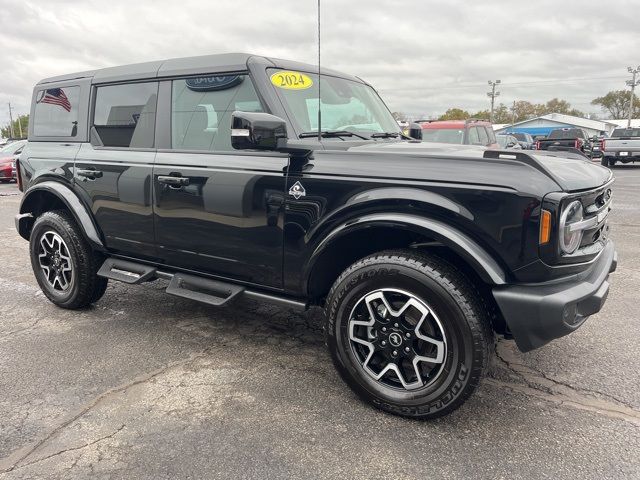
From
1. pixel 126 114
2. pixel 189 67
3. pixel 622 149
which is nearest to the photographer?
pixel 189 67

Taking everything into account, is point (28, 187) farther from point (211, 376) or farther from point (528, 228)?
point (528, 228)

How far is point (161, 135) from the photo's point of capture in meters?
3.57

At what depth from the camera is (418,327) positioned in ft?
8.38

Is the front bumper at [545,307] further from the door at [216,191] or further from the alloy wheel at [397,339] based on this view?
the door at [216,191]

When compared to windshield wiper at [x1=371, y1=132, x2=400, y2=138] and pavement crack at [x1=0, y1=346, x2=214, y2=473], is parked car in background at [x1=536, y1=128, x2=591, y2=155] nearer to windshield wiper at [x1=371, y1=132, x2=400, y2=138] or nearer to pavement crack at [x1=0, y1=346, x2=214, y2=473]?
windshield wiper at [x1=371, y1=132, x2=400, y2=138]

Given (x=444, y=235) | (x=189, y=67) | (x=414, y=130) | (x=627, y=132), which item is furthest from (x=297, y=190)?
(x=627, y=132)

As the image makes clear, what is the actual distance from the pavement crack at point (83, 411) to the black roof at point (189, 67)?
6.39 ft

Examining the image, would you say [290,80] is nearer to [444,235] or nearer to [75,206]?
[444,235]

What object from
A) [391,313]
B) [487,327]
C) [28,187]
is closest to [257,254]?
[391,313]

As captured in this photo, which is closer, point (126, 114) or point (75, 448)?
point (75, 448)

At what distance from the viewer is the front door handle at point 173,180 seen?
3.32 meters

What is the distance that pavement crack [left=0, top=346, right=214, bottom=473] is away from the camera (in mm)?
2328

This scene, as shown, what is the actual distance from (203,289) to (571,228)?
7.53ft

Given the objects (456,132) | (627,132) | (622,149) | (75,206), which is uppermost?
(627,132)
